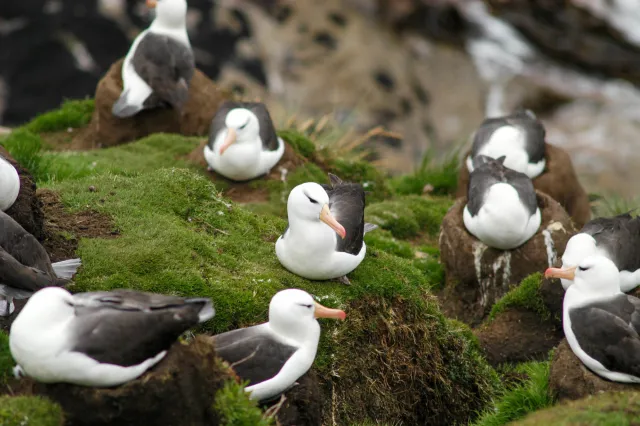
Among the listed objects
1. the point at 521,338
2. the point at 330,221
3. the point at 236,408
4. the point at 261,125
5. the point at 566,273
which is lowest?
the point at 521,338

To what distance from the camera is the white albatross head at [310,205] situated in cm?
761

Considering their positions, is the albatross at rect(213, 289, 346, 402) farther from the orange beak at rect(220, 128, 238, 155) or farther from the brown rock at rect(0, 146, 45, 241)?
the orange beak at rect(220, 128, 238, 155)

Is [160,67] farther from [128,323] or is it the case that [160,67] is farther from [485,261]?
[128,323]

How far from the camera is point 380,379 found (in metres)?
8.01

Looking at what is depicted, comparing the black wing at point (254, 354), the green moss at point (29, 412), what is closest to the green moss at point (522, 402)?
the black wing at point (254, 354)

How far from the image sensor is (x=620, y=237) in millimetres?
9367

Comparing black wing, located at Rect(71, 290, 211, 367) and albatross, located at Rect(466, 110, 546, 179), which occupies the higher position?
black wing, located at Rect(71, 290, 211, 367)

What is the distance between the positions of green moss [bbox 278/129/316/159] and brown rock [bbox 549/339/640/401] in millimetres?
6042

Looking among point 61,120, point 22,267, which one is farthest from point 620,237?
point 61,120

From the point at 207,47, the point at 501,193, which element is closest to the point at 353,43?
the point at 207,47

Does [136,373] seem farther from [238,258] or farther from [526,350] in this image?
[526,350]

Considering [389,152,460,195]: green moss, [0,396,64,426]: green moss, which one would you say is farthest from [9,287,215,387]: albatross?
[389,152,460,195]: green moss

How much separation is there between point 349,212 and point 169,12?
272 inches

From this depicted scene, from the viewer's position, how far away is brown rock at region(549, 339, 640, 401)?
7.27 meters
